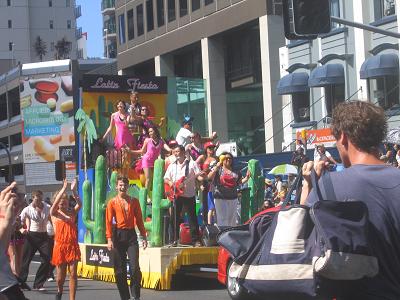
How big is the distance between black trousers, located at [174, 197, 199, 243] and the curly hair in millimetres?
11472

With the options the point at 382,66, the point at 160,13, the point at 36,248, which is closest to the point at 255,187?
the point at 36,248

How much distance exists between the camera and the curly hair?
3750mm

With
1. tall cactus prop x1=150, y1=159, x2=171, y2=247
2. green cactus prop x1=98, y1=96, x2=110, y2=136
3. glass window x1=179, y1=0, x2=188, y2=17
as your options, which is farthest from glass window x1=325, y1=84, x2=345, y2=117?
tall cactus prop x1=150, y1=159, x2=171, y2=247

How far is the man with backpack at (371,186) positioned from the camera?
3557mm

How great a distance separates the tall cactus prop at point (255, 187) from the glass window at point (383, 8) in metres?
15.5

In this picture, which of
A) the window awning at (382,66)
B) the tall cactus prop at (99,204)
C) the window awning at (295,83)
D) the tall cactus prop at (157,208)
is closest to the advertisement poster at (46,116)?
the window awning at (295,83)

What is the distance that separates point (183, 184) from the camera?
15094mm

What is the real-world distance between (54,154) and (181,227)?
43.5 m

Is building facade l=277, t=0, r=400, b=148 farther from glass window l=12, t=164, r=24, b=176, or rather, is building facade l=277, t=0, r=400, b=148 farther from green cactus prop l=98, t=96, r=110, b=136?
glass window l=12, t=164, r=24, b=176

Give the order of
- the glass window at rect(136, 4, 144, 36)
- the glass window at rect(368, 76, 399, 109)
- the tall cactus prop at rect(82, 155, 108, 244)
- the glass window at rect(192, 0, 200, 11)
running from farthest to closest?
the glass window at rect(136, 4, 144, 36)
the glass window at rect(192, 0, 200, 11)
the glass window at rect(368, 76, 399, 109)
the tall cactus prop at rect(82, 155, 108, 244)

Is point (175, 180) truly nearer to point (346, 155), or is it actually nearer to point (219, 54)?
point (346, 155)

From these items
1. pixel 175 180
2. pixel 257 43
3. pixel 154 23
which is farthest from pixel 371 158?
pixel 154 23

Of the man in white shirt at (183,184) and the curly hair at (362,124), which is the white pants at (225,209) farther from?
the curly hair at (362,124)

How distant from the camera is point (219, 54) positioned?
4553 centimetres
